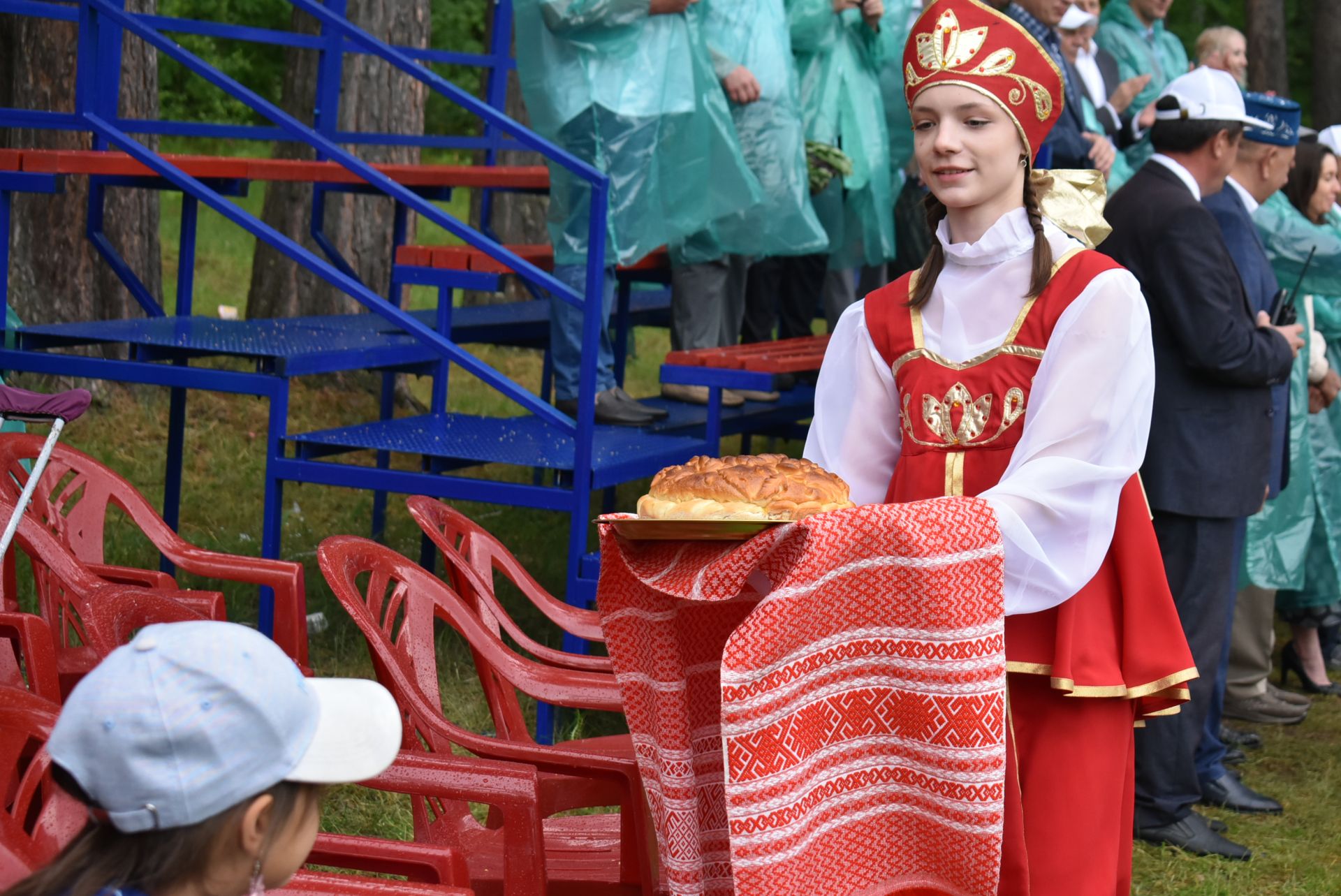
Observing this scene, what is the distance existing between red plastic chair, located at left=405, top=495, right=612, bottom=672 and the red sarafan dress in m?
1.19

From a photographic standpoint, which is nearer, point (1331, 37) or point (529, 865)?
point (529, 865)

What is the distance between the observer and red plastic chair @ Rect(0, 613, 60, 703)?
9.87ft

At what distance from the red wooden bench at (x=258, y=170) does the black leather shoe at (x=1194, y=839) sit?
321 centimetres

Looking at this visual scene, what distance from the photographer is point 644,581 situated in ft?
7.75

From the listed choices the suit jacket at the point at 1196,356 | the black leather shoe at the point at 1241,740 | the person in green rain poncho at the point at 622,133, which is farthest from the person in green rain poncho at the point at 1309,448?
the person in green rain poncho at the point at 622,133

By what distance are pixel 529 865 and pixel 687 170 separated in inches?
136

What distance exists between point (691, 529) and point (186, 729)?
0.89m

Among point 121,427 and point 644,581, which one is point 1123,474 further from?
point 121,427

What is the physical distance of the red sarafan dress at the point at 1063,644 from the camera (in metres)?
2.60

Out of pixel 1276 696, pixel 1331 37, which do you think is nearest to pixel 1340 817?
pixel 1276 696

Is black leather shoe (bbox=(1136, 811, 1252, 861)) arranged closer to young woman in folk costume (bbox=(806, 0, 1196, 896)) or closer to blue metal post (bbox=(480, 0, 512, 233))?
young woman in folk costume (bbox=(806, 0, 1196, 896))

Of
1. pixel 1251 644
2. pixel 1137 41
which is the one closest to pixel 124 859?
pixel 1251 644

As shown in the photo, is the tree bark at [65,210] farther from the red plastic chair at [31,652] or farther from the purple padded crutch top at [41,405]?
the red plastic chair at [31,652]

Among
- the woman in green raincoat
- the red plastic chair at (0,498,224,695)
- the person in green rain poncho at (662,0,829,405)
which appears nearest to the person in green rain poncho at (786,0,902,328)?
the woman in green raincoat
